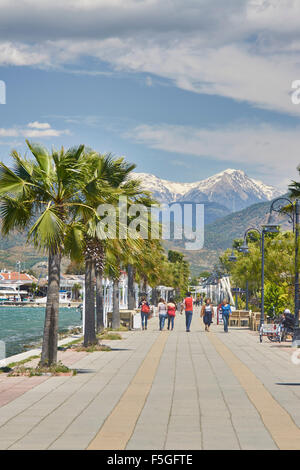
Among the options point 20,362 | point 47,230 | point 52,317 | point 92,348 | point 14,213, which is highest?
point 14,213

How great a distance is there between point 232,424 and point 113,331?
929 inches

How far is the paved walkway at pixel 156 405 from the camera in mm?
8023

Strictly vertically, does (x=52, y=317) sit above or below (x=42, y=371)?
above

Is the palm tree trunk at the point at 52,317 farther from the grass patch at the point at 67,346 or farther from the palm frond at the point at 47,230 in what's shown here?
the grass patch at the point at 67,346

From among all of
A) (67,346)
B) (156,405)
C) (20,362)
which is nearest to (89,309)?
(67,346)

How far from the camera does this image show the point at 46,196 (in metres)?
15.5

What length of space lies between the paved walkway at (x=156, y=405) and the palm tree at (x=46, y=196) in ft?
5.08

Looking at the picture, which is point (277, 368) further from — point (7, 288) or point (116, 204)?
point (7, 288)

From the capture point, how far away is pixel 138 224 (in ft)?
72.9

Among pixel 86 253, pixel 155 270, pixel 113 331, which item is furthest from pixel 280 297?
pixel 86 253

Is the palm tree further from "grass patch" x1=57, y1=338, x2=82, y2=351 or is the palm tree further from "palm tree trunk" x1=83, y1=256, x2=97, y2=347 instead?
"grass patch" x1=57, y1=338, x2=82, y2=351

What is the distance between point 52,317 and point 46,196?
102 inches

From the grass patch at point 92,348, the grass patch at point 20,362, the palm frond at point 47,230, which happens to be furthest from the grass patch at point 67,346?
the palm frond at point 47,230

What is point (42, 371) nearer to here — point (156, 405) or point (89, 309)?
point (156, 405)
